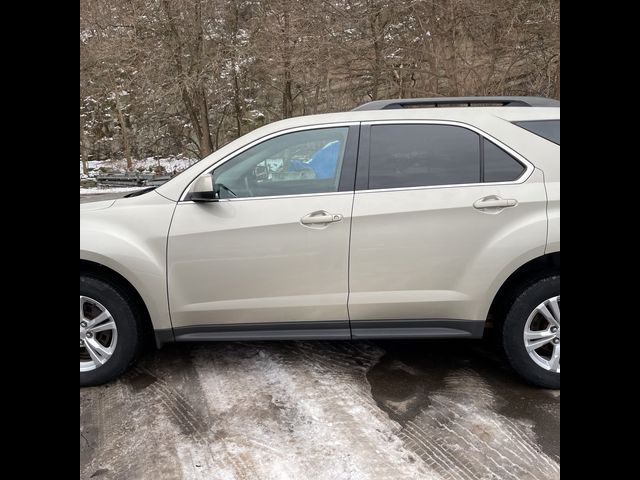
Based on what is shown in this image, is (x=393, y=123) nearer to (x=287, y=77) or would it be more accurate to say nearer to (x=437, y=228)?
(x=437, y=228)

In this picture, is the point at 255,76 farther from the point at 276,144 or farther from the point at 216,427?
the point at 216,427

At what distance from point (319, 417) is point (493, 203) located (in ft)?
5.38

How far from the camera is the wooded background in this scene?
9.93 metres

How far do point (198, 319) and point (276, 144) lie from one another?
1.25 metres

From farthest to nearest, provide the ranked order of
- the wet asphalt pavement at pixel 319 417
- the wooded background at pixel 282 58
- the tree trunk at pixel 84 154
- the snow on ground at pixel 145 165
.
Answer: the snow on ground at pixel 145 165
the tree trunk at pixel 84 154
the wooded background at pixel 282 58
the wet asphalt pavement at pixel 319 417

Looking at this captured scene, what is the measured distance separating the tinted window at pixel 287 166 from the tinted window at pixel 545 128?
45.6 inches

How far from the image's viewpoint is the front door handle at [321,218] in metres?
2.74

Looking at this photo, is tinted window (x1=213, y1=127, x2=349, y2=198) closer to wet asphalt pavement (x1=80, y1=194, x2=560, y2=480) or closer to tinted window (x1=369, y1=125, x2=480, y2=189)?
tinted window (x1=369, y1=125, x2=480, y2=189)

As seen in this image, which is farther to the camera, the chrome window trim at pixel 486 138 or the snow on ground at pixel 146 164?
the snow on ground at pixel 146 164

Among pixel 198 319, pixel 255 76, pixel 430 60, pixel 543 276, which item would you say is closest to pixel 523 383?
pixel 543 276

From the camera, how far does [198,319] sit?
2865 mm

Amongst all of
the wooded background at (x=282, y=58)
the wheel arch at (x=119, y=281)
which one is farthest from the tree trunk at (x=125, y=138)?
the wheel arch at (x=119, y=281)

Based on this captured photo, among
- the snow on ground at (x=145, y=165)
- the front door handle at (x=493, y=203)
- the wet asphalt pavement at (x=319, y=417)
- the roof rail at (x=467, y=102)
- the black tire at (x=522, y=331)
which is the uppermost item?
the snow on ground at (x=145, y=165)

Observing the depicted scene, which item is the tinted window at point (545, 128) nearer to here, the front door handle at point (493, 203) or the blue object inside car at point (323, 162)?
the front door handle at point (493, 203)
